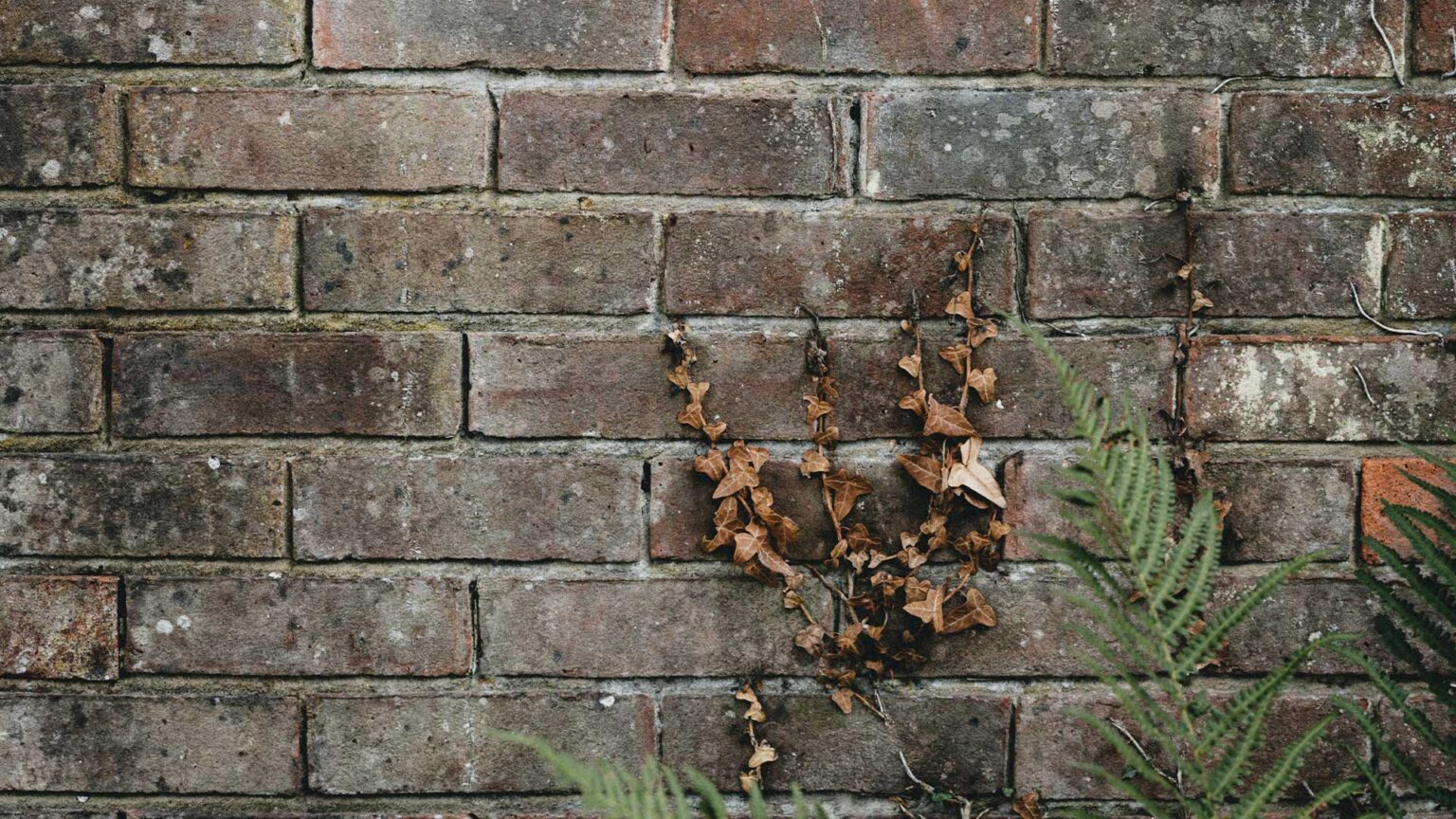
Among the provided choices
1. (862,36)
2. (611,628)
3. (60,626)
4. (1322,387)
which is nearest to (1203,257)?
(1322,387)

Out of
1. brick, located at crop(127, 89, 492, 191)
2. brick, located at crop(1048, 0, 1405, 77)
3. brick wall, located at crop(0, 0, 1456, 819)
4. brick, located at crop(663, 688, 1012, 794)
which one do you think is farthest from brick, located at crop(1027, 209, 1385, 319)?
brick, located at crop(127, 89, 492, 191)

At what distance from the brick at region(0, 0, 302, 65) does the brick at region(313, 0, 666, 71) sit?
0.05 metres

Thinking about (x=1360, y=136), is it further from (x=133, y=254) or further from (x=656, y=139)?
(x=133, y=254)

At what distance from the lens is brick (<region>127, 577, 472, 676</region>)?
1022 millimetres

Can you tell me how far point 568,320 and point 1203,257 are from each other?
2.07ft

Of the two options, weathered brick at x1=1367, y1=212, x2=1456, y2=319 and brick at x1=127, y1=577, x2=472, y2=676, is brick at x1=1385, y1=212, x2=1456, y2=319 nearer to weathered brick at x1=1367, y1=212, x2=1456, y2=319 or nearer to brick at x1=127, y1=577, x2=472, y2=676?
weathered brick at x1=1367, y1=212, x2=1456, y2=319

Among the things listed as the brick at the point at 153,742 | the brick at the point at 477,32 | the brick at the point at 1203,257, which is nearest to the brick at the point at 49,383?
the brick at the point at 153,742

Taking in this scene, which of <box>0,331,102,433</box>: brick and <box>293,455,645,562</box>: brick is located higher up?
<box>0,331,102,433</box>: brick

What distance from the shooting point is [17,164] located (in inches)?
40.0

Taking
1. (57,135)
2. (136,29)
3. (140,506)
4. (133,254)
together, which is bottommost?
(140,506)

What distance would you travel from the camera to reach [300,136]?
1.02m

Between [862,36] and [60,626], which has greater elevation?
[862,36]

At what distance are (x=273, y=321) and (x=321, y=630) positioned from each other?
31 centimetres

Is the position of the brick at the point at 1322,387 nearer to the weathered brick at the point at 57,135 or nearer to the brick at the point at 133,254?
the brick at the point at 133,254
